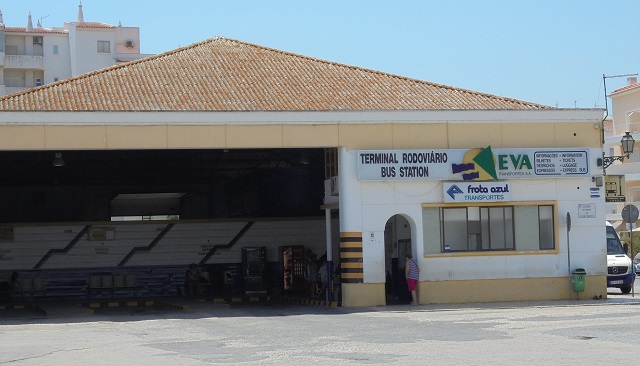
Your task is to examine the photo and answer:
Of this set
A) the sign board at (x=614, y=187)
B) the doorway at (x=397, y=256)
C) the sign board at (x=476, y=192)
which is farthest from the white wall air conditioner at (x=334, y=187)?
the sign board at (x=614, y=187)

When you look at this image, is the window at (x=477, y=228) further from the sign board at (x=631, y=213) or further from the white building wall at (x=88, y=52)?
the white building wall at (x=88, y=52)

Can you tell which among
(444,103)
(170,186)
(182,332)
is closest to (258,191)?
(170,186)

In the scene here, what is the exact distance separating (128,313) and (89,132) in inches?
209

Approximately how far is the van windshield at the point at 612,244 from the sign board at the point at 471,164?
5.68m

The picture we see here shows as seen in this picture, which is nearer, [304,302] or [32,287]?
[304,302]

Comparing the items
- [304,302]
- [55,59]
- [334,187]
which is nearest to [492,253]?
[334,187]

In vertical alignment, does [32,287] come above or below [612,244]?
below

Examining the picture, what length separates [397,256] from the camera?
32.1 m

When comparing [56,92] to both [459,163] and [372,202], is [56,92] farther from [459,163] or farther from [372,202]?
[459,163]

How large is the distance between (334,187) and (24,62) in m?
54.2

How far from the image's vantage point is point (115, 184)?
47.0 meters

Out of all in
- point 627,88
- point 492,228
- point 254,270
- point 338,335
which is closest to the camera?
point 338,335

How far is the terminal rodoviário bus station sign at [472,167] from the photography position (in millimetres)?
28469

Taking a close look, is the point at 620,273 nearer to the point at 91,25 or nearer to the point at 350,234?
the point at 350,234
